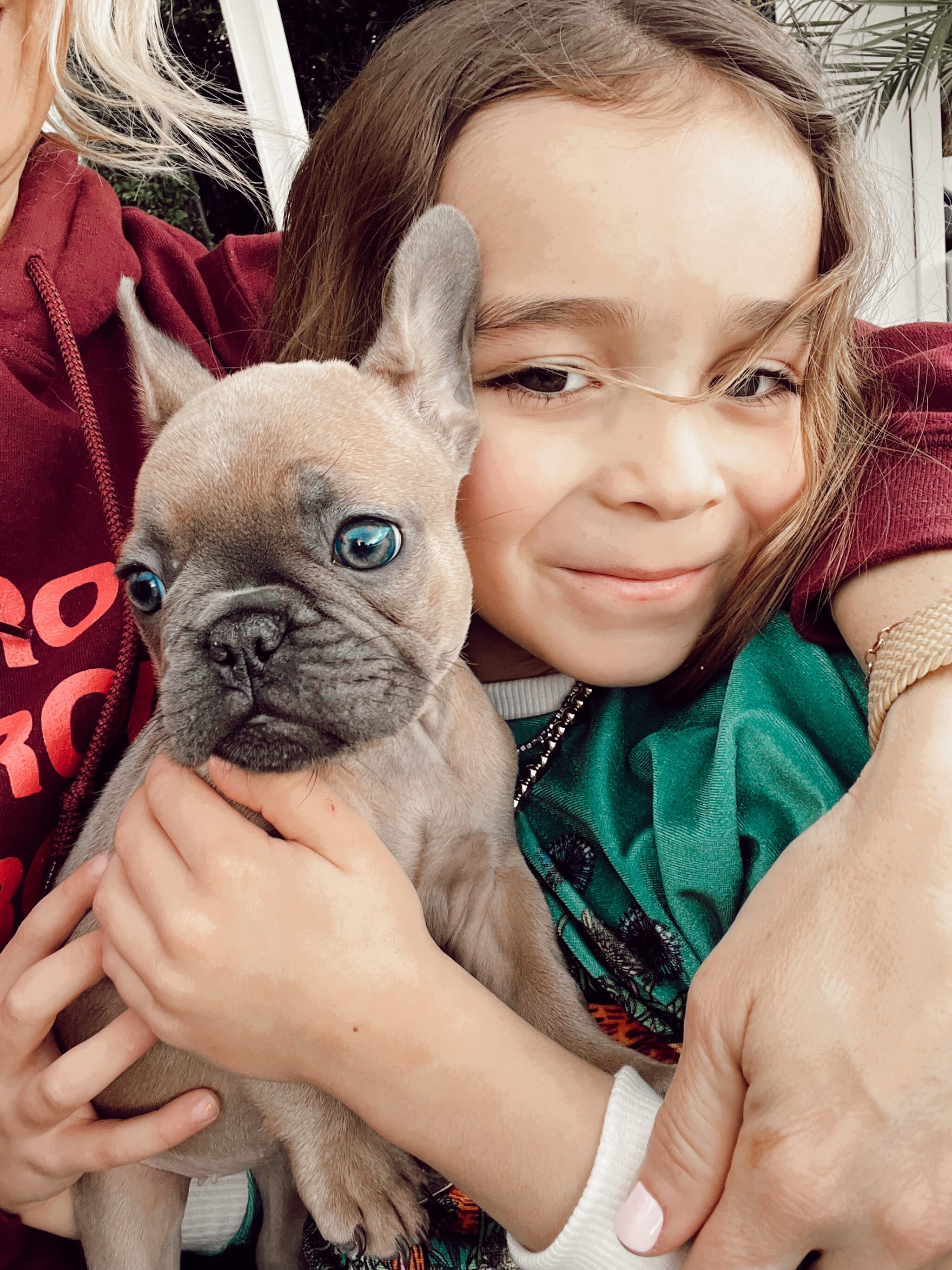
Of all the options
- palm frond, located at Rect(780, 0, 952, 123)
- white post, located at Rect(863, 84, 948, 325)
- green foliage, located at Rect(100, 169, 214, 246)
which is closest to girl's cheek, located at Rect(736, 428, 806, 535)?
white post, located at Rect(863, 84, 948, 325)

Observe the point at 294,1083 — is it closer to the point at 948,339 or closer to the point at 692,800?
the point at 692,800

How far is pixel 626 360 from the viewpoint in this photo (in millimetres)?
1233

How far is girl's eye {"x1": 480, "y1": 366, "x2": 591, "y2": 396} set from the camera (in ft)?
4.15

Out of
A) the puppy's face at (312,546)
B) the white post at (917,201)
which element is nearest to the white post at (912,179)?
the white post at (917,201)

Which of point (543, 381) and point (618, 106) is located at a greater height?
point (618, 106)

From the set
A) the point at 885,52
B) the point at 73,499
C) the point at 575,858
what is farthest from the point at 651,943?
the point at 885,52

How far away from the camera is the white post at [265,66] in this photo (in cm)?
297

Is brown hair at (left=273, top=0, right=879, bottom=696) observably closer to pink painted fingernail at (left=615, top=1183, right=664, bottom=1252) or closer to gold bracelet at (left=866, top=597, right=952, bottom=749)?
gold bracelet at (left=866, top=597, right=952, bottom=749)

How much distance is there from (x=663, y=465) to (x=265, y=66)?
2619mm

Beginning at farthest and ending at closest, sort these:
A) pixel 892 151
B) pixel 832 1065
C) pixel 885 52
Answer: pixel 892 151 < pixel 885 52 < pixel 832 1065

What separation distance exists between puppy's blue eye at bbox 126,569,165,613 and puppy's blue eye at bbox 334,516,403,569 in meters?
0.26

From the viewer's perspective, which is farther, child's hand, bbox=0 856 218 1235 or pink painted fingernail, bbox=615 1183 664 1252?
child's hand, bbox=0 856 218 1235

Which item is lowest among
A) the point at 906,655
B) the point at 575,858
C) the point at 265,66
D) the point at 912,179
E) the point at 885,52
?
the point at 575,858

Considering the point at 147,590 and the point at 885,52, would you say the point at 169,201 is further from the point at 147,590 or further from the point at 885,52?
the point at 147,590
